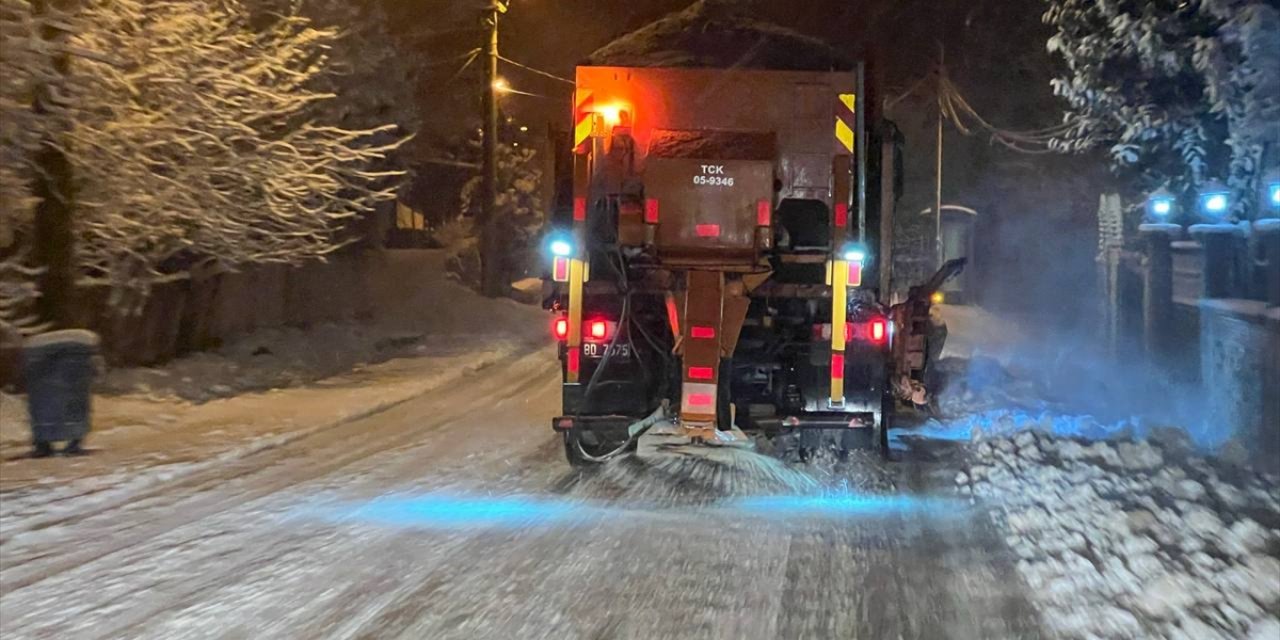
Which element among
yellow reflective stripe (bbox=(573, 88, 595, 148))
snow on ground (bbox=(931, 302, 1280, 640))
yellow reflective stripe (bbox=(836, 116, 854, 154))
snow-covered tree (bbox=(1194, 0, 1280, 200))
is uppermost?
snow-covered tree (bbox=(1194, 0, 1280, 200))

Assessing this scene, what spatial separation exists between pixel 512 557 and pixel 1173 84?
42.4 feet

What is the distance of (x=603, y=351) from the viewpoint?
32.6ft

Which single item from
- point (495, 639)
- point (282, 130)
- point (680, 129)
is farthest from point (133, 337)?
point (495, 639)

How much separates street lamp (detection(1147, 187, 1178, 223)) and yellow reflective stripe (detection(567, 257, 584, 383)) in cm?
1120

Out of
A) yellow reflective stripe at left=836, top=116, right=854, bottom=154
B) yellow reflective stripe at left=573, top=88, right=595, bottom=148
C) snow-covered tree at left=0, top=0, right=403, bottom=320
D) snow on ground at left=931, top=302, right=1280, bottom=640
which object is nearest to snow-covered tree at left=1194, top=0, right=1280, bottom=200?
snow on ground at left=931, top=302, right=1280, bottom=640

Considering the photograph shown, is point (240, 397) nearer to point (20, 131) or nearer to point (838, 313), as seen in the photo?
point (20, 131)

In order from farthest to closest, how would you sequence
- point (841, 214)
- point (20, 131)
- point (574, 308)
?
point (20, 131)
point (574, 308)
point (841, 214)

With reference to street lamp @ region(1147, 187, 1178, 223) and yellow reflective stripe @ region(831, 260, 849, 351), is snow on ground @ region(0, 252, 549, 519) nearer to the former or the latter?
yellow reflective stripe @ region(831, 260, 849, 351)

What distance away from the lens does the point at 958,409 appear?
14.7 meters

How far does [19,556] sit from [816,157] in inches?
258

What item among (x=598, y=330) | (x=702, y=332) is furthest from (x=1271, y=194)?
(x=598, y=330)

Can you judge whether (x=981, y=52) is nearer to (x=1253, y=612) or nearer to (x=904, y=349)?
(x=904, y=349)

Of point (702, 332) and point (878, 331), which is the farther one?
point (878, 331)

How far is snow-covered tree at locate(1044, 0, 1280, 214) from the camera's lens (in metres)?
13.5
